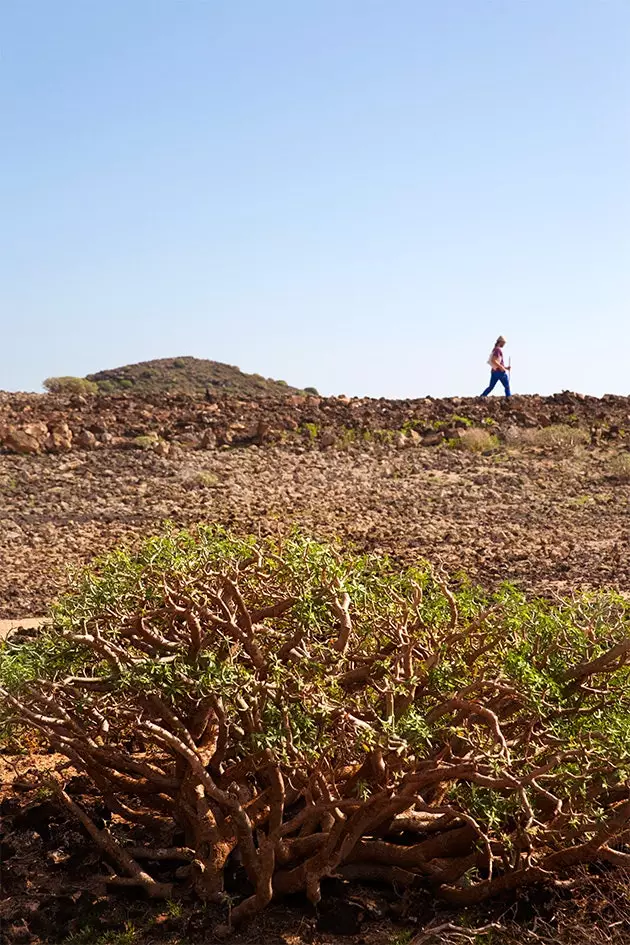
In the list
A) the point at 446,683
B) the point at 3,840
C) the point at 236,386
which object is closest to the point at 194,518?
the point at 3,840

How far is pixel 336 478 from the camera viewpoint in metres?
16.5

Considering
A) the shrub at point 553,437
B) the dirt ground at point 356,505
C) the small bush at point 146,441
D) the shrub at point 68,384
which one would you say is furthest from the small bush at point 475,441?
the shrub at point 68,384

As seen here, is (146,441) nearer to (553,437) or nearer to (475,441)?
(475,441)

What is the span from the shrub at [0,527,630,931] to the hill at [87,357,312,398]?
101ft

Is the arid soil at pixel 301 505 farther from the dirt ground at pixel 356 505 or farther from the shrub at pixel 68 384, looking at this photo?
the shrub at pixel 68 384

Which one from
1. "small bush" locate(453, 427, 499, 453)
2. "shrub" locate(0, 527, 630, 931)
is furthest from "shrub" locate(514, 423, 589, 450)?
"shrub" locate(0, 527, 630, 931)

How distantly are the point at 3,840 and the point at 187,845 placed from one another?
1.10 metres

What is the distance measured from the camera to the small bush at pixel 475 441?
61.0 feet

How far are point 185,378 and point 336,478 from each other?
23287 mm

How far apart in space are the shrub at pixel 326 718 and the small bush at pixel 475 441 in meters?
13.2

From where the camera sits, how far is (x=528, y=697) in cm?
484

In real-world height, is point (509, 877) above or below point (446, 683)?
below

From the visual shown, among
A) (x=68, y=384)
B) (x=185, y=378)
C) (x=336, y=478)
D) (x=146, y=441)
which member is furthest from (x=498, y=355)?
(x=185, y=378)

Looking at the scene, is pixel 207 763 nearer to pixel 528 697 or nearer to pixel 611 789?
pixel 528 697
